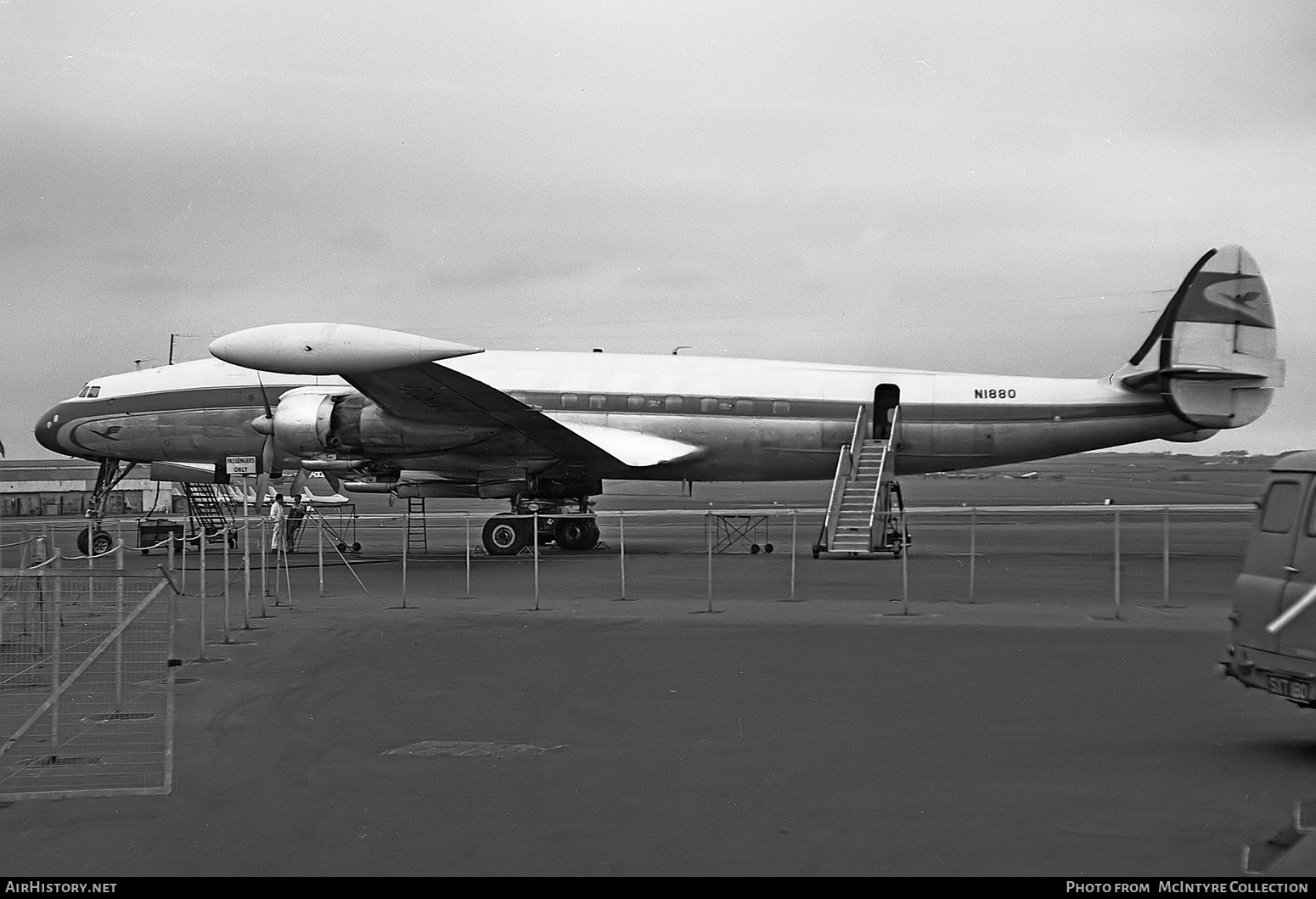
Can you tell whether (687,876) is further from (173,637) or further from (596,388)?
(596,388)

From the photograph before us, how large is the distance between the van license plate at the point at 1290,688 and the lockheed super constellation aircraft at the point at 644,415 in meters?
16.5

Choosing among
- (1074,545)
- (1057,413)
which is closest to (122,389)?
(1057,413)

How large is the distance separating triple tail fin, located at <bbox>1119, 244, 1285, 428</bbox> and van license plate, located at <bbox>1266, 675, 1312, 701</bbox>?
18.0m

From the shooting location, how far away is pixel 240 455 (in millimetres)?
27891

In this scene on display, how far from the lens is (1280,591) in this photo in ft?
26.1

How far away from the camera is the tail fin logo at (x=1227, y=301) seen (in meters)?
24.5

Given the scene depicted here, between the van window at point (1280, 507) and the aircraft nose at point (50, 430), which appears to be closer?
the van window at point (1280, 507)

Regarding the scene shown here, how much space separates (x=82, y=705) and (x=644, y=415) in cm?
1772

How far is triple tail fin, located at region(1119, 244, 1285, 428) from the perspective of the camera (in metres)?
24.4

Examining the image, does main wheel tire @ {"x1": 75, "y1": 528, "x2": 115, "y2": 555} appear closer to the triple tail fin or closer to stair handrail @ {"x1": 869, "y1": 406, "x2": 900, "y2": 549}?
stair handrail @ {"x1": 869, "y1": 406, "x2": 900, "y2": 549}

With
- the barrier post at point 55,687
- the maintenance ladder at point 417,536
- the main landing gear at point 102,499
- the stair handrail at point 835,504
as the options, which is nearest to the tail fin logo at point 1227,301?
the stair handrail at point 835,504

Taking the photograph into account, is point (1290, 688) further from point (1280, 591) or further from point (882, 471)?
point (882, 471)

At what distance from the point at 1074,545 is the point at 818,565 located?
10.1 metres

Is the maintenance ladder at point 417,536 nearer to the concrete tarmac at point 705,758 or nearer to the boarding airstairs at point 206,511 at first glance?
the boarding airstairs at point 206,511
